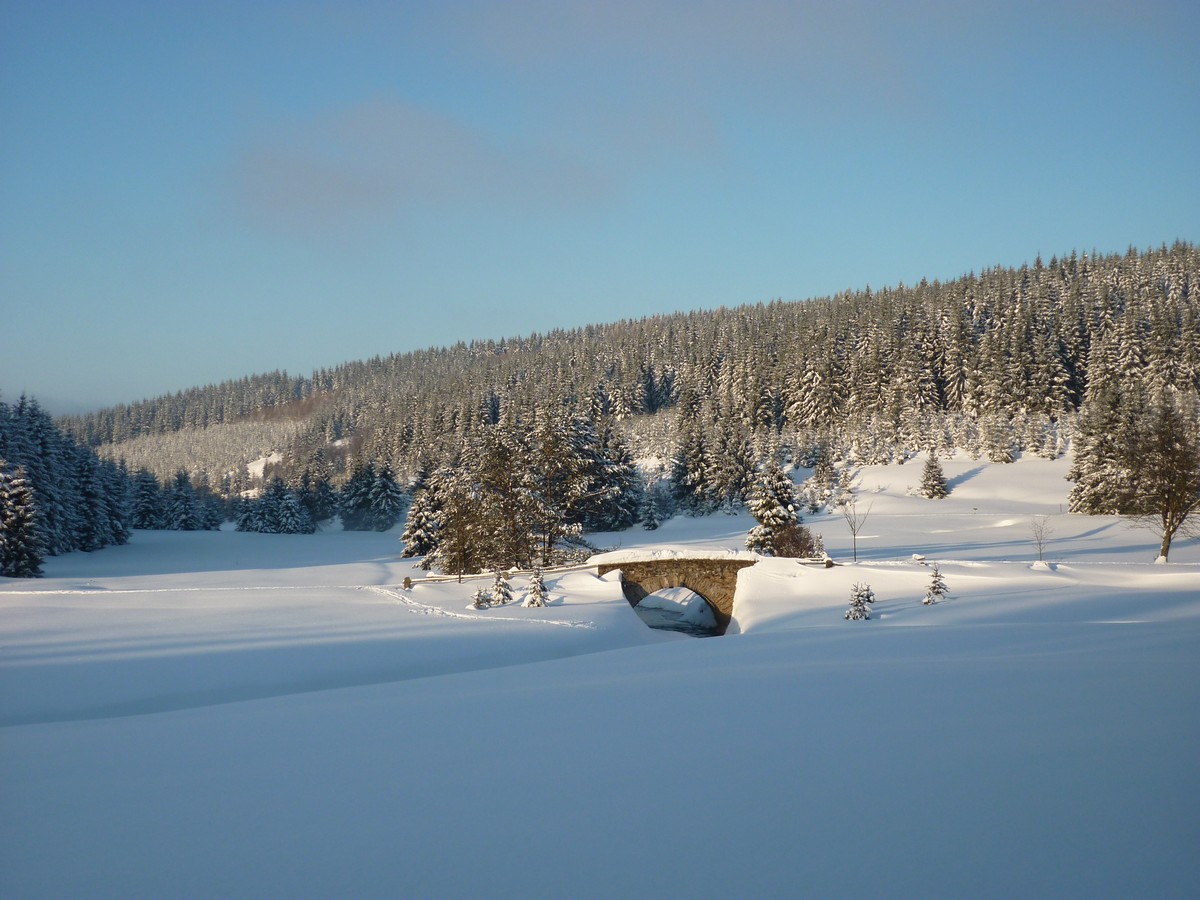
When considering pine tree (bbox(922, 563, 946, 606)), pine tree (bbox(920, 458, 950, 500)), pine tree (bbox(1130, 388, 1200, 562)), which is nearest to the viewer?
pine tree (bbox(922, 563, 946, 606))

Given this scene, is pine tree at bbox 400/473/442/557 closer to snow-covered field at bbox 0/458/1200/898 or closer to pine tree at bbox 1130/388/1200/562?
snow-covered field at bbox 0/458/1200/898

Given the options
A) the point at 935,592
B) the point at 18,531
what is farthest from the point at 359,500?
the point at 935,592

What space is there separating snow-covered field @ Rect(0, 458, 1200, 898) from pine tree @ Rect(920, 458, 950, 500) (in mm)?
41809

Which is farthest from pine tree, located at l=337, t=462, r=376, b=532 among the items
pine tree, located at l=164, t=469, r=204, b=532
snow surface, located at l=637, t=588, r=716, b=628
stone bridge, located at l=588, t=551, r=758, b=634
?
stone bridge, located at l=588, t=551, r=758, b=634

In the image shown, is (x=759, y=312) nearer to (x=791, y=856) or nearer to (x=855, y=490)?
(x=855, y=490)

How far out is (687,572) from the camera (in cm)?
2789

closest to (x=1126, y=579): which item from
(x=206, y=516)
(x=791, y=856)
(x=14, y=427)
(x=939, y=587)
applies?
(x=939, y=587)

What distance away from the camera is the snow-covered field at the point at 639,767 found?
14.5 feet

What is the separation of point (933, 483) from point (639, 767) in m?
54.6

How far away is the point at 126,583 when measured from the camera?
96.2 feet

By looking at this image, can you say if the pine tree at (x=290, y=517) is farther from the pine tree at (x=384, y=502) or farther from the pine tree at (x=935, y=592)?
the pine tree at (x=935, y=592)

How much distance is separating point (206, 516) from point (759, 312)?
4222 inches

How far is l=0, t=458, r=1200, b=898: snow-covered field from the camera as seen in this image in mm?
4410

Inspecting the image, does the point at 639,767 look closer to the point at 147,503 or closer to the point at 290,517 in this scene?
the point at 290,517
